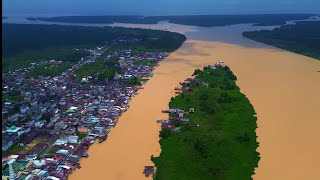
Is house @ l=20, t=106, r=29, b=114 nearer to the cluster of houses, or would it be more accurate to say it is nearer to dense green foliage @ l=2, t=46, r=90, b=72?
the cluster of houses

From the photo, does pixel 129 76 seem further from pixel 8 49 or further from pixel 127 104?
pixel 8 49

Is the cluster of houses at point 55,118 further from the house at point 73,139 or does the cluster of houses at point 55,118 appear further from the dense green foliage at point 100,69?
the dense green foliage at point 100,69

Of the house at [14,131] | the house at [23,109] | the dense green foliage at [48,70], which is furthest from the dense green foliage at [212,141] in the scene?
Answer: the dense green foliage at [48,70]

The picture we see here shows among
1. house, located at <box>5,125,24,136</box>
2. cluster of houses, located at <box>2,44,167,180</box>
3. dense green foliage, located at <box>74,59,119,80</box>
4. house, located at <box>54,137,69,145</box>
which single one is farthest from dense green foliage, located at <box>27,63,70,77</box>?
house, located at <box>54,137,69,145</box>

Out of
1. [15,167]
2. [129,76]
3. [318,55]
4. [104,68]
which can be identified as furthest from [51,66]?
[318,55]

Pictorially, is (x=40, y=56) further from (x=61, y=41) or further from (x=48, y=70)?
(x=61, y=41)

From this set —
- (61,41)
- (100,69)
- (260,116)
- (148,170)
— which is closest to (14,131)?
(148,170)
